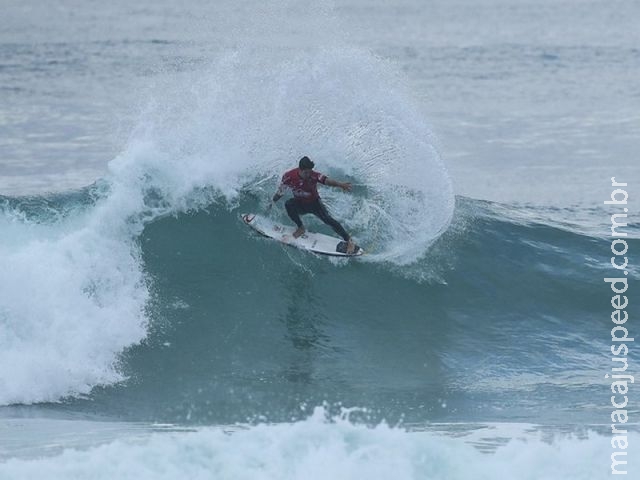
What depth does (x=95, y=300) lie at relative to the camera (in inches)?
596

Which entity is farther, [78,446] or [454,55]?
[454,55]

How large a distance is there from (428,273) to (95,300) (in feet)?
17.3

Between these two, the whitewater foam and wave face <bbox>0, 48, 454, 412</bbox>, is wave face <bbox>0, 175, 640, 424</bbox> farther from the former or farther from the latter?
the whitewater foam

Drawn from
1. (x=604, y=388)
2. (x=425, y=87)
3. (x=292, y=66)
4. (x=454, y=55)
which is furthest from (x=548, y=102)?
(x=604, y=388)

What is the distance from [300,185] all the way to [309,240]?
113 cm

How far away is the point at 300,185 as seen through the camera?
1642 centimetres

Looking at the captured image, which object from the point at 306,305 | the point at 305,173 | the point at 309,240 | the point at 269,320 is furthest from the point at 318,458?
the point at 309,240

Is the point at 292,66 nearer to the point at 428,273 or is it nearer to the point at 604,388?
the point at 428,273

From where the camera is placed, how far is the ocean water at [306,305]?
10.9m

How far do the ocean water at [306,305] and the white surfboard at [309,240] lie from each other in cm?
19

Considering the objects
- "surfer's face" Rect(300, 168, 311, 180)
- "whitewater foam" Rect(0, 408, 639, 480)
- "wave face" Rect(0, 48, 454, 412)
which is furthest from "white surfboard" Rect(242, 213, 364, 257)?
"whitewater foam" Rect(0, 408, 639, 480)

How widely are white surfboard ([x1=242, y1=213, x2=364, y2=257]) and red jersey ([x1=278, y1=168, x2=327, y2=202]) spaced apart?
88 cm

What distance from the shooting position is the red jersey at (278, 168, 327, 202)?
16.4 metres

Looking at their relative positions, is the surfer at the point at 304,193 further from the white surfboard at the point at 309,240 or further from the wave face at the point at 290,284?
the wave face at the point at 290,284
